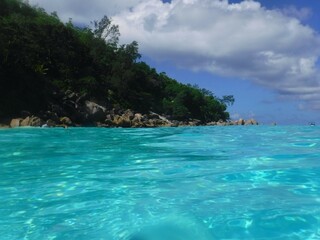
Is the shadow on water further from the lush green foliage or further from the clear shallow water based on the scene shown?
the lush green foliage

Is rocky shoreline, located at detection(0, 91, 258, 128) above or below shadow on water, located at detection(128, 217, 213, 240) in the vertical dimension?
above

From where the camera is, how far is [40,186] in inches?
224

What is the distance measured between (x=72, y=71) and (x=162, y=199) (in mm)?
38156

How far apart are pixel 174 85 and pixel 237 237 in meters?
63.7

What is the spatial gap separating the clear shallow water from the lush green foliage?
22.5m

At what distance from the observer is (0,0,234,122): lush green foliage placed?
30.2m

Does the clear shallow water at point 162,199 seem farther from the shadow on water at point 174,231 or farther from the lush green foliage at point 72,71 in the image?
the lush green foliage at point 72,71

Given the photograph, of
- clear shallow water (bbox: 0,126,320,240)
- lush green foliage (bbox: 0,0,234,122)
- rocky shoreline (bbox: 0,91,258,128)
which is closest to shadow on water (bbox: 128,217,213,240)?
clear shallow water (bbox: 0,126,320,240)

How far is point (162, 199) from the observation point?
191 inches

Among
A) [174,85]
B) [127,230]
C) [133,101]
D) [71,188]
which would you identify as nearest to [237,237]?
[127,230]

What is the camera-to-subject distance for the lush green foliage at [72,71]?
3020cm

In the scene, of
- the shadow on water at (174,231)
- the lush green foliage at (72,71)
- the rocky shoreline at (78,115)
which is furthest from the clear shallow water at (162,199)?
the lush green foliage at (72,71)

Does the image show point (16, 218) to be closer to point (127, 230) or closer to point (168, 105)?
point (127, 230)

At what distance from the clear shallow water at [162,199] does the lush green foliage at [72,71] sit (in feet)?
73.9
